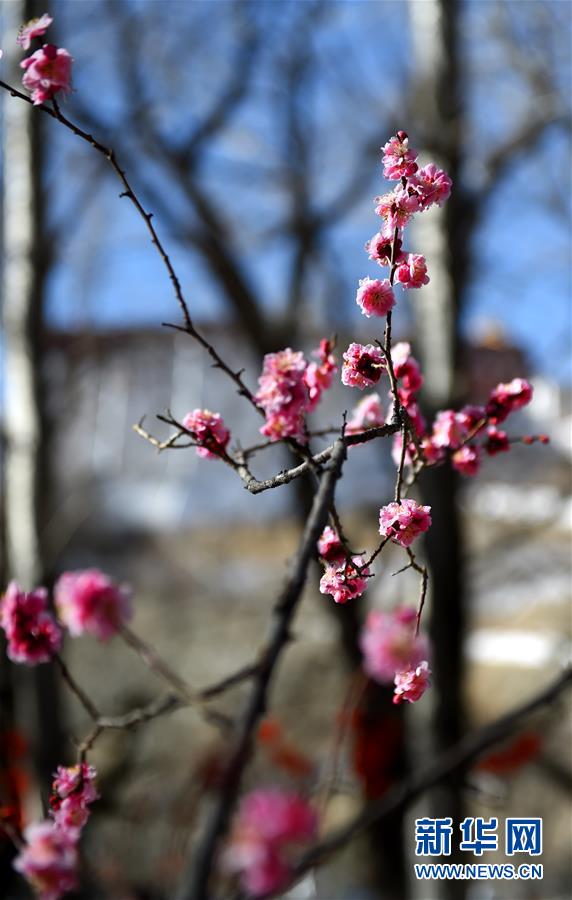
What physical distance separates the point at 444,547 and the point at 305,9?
243 centimetres

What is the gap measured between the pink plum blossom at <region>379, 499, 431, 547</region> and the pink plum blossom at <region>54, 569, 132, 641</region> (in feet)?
2.01

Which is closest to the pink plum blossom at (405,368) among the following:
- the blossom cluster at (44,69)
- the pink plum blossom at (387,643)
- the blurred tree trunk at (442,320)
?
the blossom cluster at (44,69)

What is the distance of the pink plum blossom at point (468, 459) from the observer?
0.96 m

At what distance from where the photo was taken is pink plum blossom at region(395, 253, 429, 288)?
0.74m

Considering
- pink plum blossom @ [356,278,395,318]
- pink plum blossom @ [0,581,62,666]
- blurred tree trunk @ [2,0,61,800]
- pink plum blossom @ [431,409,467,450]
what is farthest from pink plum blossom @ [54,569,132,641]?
blurred tree trunk @ [2,0,61,800]

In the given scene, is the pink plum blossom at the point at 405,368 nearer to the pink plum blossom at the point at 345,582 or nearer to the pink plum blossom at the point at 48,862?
the pink plum blossom at the point at 345,582

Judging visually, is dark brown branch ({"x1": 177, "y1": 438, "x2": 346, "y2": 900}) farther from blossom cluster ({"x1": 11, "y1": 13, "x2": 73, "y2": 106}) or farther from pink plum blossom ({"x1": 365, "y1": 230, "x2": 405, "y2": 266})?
blossom cluster ({"x1": 11, "y1": 13, "x2": 73, "y2": 106})

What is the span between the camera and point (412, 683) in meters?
0.72

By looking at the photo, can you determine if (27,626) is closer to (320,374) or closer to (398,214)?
(320,374)

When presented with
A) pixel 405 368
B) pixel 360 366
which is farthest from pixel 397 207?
pixel 405 368

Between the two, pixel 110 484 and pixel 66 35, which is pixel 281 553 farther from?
pixel 66 35

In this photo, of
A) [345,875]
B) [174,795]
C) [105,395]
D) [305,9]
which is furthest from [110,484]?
[305,9]

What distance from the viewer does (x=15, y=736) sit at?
292 cm

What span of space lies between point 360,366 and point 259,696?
0.33 metres
